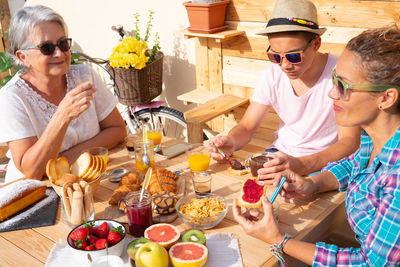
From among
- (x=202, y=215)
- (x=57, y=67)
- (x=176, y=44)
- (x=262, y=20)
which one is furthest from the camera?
(x=176, y=44)

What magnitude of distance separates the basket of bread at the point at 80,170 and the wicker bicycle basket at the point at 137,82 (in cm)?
222

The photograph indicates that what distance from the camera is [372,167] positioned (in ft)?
5.36

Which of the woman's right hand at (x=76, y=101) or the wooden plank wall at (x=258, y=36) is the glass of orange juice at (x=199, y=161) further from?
the wooden plank wall at (x=258, y=36)

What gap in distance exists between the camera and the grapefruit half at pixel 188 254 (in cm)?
143

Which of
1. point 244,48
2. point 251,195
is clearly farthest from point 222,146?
point 244,48

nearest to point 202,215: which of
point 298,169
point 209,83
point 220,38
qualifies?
point 298,169

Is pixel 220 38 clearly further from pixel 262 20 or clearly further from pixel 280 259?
pixel 280 259

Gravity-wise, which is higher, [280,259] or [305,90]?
[305,90]

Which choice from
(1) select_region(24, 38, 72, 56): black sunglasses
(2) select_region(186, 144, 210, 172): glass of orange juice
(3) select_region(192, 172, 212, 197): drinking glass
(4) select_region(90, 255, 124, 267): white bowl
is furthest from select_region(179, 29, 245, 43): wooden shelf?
(4) select_region(90, 255, 124, 267): white bowl

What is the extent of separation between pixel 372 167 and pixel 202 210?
0.76 meters

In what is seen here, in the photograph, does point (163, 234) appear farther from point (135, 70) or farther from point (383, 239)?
point (135, 70)

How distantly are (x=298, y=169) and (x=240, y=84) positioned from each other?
91.0 inches

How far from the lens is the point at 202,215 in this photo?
1.72 meters

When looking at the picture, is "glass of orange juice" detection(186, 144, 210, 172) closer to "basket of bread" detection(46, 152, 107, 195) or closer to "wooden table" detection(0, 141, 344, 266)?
"wooden table" detection(0, 141, 344, 266)
